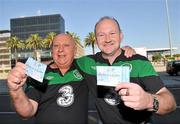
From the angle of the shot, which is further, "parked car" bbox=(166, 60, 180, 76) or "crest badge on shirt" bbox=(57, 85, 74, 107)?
"parked car" bbox=(166, 60, 180, 76)

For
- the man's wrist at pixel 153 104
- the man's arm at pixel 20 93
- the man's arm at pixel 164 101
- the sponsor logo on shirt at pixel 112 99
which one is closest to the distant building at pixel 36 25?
the man's arm at pixel 20 93

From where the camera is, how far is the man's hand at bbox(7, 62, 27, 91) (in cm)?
345

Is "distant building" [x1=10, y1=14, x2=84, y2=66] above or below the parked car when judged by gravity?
above

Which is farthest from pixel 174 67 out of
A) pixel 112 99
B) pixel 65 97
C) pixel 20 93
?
pixel 20 93

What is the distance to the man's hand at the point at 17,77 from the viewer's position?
345 centimetres

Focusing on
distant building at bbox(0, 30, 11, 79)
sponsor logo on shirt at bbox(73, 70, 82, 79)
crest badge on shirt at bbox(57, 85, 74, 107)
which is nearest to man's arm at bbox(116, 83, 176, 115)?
crest badge on shirt at bbox(57, 85, 74, 107)

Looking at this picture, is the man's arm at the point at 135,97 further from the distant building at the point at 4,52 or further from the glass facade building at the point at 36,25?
the glass facade building at the point at 36,25

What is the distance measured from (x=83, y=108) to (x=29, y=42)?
112m

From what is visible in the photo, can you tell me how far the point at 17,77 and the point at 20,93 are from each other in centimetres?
36

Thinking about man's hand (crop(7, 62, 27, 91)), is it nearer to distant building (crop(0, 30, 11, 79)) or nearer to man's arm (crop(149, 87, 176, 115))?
man's arm (crop(149, 87, 176, 115))

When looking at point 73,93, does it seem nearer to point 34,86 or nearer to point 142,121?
point 34,86

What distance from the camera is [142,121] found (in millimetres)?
3732

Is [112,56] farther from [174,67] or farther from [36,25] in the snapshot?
[36,25]

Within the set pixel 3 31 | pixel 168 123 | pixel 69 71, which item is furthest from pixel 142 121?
pixel 3 31
